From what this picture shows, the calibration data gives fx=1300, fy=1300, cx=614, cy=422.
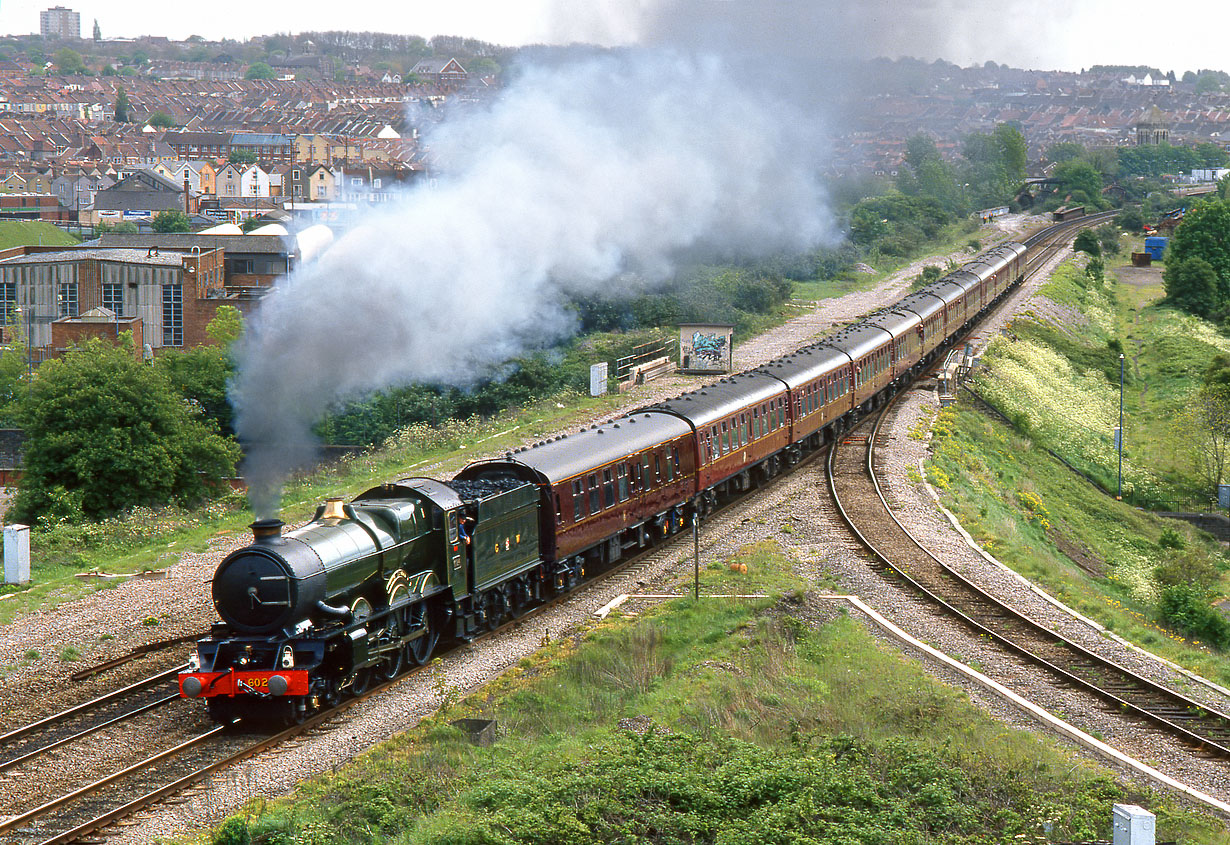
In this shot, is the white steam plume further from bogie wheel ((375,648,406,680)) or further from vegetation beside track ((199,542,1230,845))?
vegetation beside track ((199,542,1230,845))

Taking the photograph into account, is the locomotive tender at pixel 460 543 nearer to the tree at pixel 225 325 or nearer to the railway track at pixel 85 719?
the railway track at pixel 85 719

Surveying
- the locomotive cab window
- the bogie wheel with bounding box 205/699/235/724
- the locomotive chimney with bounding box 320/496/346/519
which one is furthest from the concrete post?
the locomotive cab window

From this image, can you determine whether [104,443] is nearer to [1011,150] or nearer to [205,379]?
[205,379]

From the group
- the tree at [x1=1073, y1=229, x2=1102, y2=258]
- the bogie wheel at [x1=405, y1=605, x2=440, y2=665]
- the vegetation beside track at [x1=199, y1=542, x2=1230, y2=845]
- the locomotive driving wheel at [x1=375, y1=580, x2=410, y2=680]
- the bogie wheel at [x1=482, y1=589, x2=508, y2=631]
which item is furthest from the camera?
the tree at [x1=1073, y1=229, x2=1102, y2=258]

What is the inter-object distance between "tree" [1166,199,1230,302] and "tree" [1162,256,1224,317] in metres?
1.45

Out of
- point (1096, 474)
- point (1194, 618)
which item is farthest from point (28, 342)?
point (1194, 618)

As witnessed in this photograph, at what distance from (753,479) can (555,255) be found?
15187 millimetres

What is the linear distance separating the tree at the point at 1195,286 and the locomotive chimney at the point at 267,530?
76.4m

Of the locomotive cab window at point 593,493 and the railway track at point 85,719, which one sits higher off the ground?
the locomotive cab window at point 593,493

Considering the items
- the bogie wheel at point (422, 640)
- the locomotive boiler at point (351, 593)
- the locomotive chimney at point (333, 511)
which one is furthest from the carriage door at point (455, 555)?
the locomotive chimney at point (333, 511)

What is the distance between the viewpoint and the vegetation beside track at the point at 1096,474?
2802cm

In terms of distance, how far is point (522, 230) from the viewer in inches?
1617

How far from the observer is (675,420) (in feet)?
94.3

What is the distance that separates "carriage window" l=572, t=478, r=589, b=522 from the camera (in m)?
23.6
